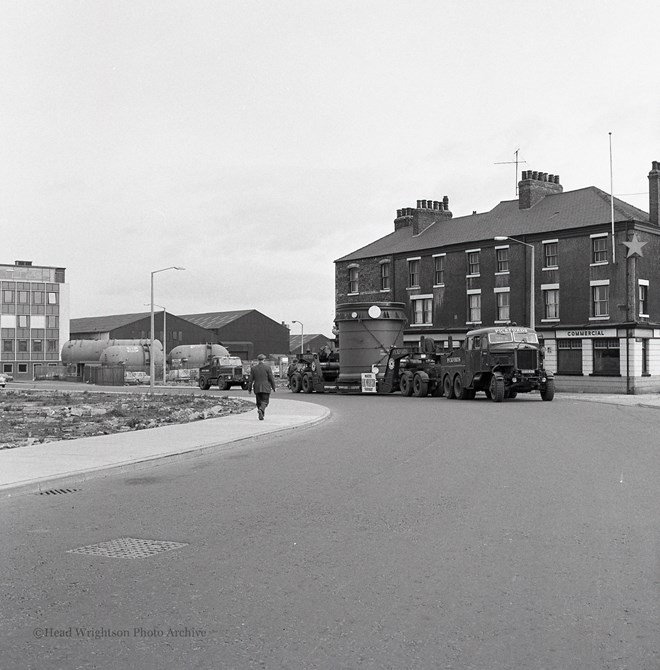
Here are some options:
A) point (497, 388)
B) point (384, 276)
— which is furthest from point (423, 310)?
point (497, 388)

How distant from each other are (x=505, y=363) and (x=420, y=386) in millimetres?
6112

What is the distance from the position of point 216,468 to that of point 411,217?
51.2 m

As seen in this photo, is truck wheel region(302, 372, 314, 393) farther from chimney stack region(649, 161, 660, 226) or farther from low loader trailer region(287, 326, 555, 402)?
chimney stack region(649, 161, 660, 226)

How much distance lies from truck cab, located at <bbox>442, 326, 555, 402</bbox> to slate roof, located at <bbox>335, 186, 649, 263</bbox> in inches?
621

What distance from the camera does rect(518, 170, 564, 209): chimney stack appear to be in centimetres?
5178

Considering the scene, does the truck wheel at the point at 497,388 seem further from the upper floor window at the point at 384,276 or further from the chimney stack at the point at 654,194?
the upper floor window at the point at 384,276

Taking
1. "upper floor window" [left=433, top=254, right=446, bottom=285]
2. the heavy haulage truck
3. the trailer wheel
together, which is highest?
"upper floor window" [left=433, top=254, right=446, bottom=285]

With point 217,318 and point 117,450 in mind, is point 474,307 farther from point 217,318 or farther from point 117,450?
point 217,318

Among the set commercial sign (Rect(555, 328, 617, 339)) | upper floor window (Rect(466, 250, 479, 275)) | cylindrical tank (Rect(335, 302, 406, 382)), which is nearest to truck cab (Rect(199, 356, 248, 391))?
cylindrical tank (Rect(335, 302, 406, 382))

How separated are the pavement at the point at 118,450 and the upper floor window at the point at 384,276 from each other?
122ft

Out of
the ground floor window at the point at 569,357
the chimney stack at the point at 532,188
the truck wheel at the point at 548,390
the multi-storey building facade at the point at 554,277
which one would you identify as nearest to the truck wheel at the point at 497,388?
the truck wheel at the point at 548,390

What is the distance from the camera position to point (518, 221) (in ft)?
167

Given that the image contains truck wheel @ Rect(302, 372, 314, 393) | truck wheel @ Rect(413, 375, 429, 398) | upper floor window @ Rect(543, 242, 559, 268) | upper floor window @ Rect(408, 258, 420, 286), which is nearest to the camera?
truck wheel @ Rect(413, 375, 429, 398)

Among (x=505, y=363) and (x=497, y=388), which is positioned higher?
(x=505, y=363)
